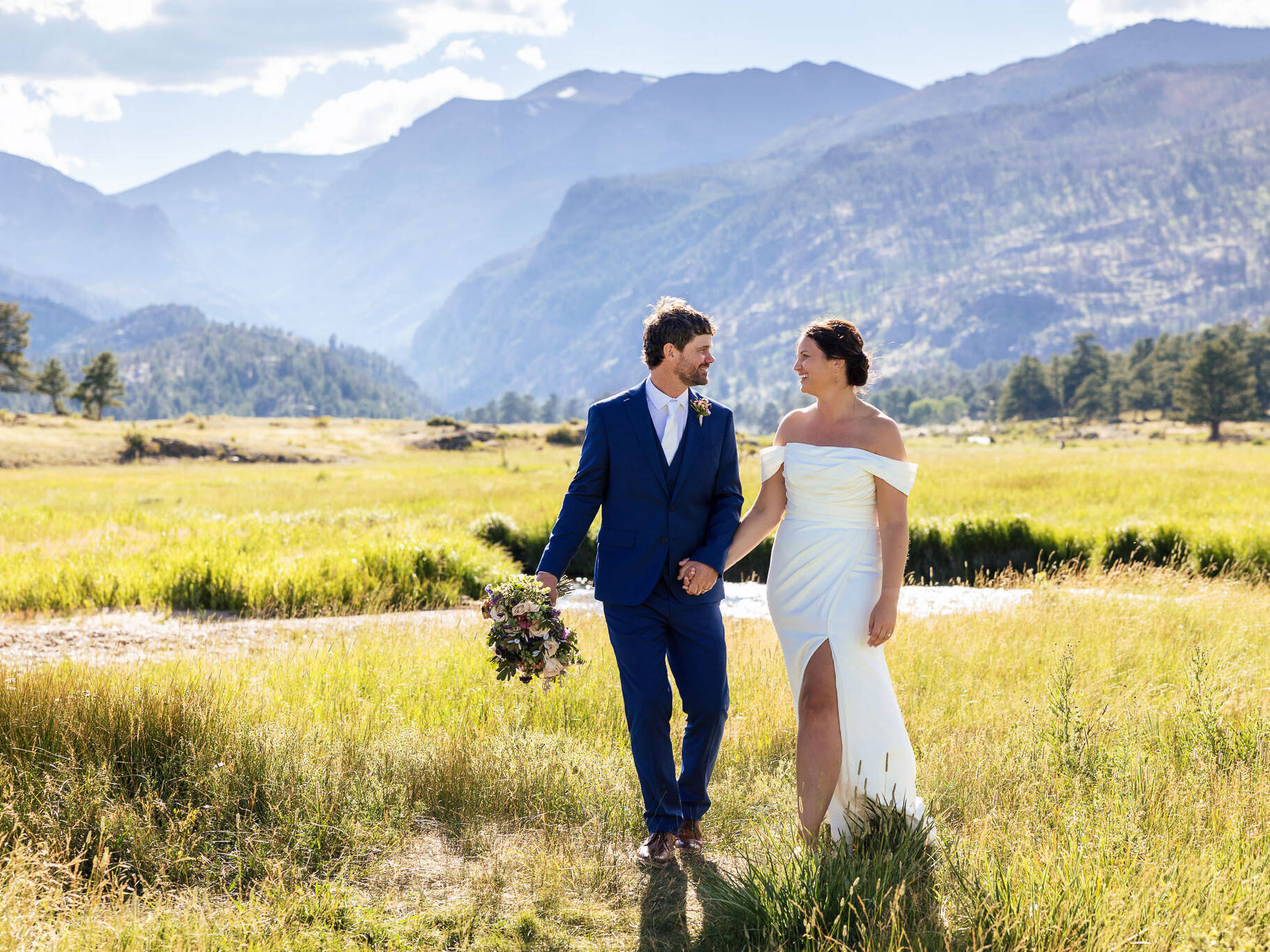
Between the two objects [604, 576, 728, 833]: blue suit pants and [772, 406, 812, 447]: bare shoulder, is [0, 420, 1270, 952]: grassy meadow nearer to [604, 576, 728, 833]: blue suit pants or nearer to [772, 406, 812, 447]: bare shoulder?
[604, 576, 728, 833]: blue suit pants

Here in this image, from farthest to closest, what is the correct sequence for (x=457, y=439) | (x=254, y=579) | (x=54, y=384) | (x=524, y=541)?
(x=54, y=384) < (x=457, y=439) < (x=524, y=541) < (x=254, y=579)

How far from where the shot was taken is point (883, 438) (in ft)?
14.8

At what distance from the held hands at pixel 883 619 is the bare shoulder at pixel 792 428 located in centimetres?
97

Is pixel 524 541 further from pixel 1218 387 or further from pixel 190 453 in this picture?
pixel 1218 387

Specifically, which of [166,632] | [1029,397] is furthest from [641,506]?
[1029,397]

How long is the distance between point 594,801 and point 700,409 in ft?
7.93

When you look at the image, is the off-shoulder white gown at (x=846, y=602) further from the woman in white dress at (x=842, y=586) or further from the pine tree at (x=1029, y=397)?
the pine tree at (x=1029, y=397)

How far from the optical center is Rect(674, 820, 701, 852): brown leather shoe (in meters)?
4.81

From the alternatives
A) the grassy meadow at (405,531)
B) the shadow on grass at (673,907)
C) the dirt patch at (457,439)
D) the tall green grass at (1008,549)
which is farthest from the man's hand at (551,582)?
the dirt patch at (457,439)

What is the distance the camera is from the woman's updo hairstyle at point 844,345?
4559 millimetres

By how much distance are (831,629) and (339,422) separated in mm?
83908

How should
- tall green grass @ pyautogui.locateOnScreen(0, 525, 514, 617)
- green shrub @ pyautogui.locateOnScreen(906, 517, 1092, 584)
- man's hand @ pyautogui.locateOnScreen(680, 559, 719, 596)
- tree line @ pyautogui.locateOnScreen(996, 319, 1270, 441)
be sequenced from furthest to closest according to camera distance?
tree line @ pyautogui.locateOnScreen(996, 319, 1270, 441) < green shrub @ pyautogui.locateOnScreen(906, 517, 1092, 584) < tall green grass @ pyautogui.locateOnScreen(0, 525, 514, 617) < man's hand @ pyautogui.locateOnScreen(680, 559, 719, 596)

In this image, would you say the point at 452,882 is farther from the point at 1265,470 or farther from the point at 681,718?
the point at 1265,470

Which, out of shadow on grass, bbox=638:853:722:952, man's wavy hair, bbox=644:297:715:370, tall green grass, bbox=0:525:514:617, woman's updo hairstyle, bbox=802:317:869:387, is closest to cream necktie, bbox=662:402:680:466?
man's wavy hair, bbox=644:297:715:370
